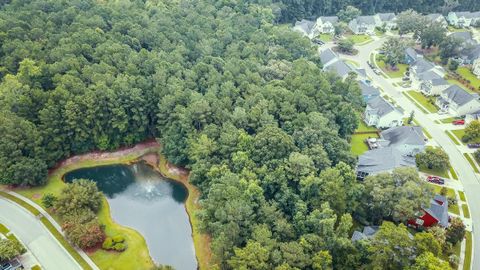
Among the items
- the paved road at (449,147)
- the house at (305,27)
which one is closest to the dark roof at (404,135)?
the paved road at (449,147)

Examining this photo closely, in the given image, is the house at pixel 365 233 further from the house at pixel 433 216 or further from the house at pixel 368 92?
the house at pixel 368 92

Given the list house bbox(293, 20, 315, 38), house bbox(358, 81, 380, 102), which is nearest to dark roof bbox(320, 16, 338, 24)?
house bbox(293, 20, 315, 38)

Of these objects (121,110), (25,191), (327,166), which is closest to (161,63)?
(121,110)

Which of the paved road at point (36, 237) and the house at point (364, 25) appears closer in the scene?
the paved road at point (36, 237)

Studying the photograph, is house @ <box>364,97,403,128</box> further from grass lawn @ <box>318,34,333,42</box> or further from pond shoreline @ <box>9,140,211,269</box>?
grass lawn @ <box>318,34,333,42</box>

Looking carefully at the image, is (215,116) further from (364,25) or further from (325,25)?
(364,25)

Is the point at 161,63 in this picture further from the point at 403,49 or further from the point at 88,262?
the point at 403,49
